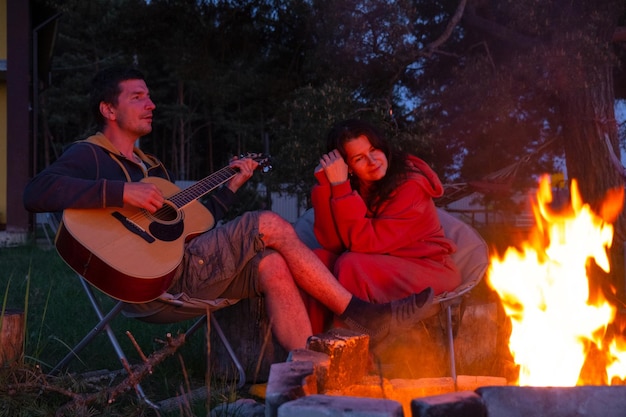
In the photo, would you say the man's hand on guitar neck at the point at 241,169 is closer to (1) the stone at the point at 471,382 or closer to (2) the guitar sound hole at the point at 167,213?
(2) the guitar sound hole at the point at 167,213

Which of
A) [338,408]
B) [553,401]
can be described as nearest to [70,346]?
[338,408]

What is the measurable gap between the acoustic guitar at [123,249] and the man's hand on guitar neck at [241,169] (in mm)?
570

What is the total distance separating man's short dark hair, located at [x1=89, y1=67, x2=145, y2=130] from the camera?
2.99m

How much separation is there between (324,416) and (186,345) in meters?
2.15

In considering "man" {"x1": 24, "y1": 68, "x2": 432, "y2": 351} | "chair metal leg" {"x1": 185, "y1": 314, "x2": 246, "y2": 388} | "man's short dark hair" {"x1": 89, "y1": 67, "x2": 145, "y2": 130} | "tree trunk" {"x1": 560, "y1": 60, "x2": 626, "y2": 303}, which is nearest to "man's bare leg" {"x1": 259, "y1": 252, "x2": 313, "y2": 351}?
"man" {"x1": 24, "y1": 68, "x2": 432, "y2": 351}

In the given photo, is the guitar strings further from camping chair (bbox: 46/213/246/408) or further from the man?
camping chair (bbox: 46/213/246/408)

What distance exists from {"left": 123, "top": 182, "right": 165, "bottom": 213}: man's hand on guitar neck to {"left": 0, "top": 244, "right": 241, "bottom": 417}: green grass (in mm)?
524

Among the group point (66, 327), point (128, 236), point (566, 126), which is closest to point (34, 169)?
point (66, 327)

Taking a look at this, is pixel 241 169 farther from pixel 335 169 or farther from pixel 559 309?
pixel 559 309

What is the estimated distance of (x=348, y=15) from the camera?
264 inches

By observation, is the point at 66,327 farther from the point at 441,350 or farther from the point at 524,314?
the point at 524,314

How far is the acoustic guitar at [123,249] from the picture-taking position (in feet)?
7.70

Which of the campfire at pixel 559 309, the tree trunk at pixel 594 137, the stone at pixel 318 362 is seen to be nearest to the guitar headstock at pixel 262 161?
the campfire at pixel 559 309

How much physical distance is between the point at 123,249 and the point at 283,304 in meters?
0.66
